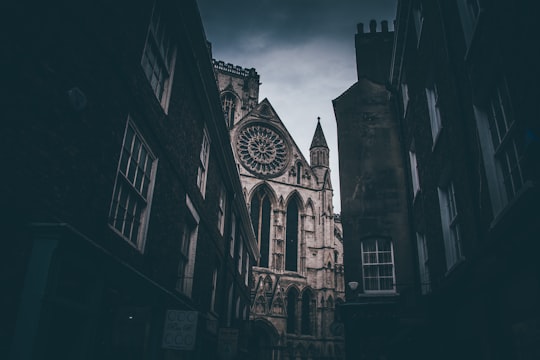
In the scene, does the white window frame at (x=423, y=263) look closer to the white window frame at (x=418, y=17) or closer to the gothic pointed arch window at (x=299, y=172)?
the white window frame at (x=418, y=17)

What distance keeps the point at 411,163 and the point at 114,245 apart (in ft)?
27.9

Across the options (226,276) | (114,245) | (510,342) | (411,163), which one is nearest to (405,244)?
(411,163)

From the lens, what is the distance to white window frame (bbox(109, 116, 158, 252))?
21.9ft

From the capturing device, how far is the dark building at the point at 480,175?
14.1 feet

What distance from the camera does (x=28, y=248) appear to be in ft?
13.9

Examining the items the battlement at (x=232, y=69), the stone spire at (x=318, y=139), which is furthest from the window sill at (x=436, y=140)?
the battlement at (x=232, y=69)

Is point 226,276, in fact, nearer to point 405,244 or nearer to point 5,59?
point 405,244

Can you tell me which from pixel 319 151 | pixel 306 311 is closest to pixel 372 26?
pixel 319 151

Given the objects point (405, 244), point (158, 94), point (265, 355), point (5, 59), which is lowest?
point (265, 355)

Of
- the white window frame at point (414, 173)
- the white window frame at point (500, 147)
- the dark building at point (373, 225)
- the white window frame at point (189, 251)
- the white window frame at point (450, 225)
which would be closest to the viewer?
the white window frame at point (500, 147)

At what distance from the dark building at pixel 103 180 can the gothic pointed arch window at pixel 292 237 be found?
25.3 meters

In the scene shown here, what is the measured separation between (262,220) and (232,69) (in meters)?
23.7

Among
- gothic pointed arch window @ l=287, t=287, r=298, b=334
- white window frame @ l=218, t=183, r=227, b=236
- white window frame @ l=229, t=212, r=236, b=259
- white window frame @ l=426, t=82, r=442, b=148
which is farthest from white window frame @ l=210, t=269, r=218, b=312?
gothic pointed arch window @ l=287, t=287, r=298, b=334

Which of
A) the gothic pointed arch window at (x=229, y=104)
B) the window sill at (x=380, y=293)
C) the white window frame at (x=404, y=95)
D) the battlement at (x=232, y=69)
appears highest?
the battlement at (x=232, y=69)
